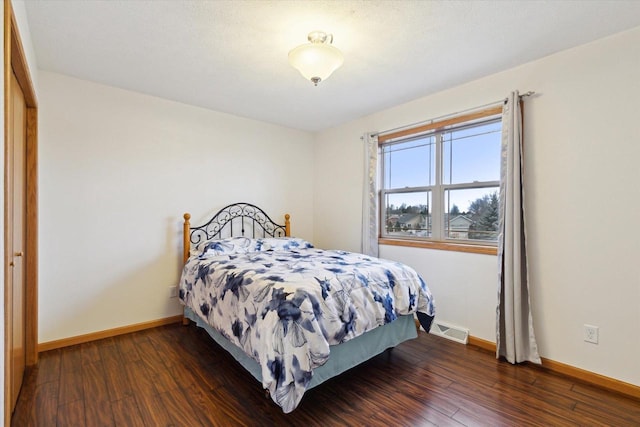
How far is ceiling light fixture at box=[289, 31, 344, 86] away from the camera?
1.89 metres

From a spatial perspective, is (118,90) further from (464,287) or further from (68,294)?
(464,287)

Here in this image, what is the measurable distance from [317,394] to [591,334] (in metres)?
1.98

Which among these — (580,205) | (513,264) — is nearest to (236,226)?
(513,264)

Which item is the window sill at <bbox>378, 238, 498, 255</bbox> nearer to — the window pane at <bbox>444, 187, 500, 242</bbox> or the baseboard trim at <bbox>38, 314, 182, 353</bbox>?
the window pane at <bbox>444, 187, 500, 242</bbox>

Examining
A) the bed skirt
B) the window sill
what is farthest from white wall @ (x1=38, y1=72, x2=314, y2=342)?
the window sill

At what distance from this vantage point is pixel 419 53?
7.60ft

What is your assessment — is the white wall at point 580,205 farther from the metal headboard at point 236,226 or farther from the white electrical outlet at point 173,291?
the white electrical outlet at point 173,291

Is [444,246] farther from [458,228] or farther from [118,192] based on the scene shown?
[118,192]

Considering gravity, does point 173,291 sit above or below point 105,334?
above

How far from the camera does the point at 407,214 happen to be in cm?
348

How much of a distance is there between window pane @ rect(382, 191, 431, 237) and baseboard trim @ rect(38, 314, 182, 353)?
261 centimetres

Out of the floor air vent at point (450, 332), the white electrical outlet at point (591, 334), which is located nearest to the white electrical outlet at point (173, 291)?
the floor air vent at point (450, 332)

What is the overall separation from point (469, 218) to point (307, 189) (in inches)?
90.1

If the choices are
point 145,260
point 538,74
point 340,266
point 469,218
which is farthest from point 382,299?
point 145,260
